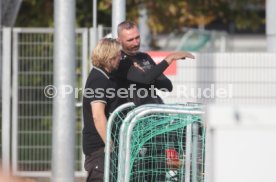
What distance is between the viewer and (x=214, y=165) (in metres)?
3.30

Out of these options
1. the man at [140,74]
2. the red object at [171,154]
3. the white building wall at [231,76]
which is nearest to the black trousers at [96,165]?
the man at [140,74]

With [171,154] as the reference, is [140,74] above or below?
above

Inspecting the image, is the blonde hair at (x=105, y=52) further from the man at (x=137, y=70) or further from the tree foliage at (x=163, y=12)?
the tree foliage at (x=163, y=12)

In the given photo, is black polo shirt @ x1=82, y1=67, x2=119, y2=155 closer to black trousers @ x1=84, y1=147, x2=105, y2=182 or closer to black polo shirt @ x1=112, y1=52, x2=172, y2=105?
black trousers @ x1=84, y1=147, x2=105, y2=182

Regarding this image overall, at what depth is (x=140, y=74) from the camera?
274 inches

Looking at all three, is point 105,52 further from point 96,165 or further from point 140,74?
point 96,165

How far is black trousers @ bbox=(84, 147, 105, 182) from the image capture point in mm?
6801

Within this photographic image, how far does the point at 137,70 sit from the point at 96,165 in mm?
819

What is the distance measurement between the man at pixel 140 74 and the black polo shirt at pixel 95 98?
21cm

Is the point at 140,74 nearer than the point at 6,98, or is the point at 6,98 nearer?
the point at 140,74

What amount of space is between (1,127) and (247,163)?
8930 mm

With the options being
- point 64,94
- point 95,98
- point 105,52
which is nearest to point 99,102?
point 95,98

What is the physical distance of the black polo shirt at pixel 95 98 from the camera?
6.68m

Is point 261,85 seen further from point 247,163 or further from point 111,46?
point 247,163
